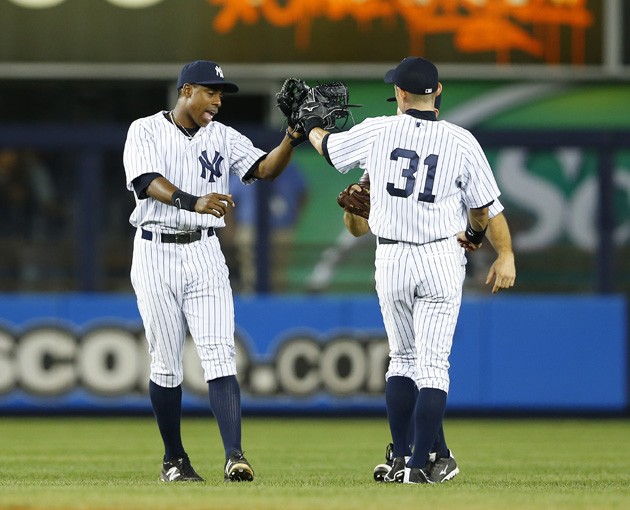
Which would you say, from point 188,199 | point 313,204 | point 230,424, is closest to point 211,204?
point 188,199

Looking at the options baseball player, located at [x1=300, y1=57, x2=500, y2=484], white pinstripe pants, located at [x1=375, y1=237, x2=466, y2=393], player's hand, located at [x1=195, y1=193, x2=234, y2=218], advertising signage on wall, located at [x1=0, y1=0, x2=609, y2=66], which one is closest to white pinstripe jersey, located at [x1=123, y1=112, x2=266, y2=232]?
player's hand, located at [x1=195, y1=193, x2=234, y2=218]

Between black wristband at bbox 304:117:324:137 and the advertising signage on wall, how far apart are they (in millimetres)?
6529

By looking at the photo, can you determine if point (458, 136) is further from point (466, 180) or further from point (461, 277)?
point (461, 277)

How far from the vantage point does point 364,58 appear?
508 inches

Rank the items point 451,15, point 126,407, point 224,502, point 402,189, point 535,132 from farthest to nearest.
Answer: point 451,15 < point 535,132 < point 126,407 < point 402,189 < point 224,502

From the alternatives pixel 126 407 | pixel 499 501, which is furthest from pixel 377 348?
pixel 499 501

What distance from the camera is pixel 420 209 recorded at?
614 centimetres

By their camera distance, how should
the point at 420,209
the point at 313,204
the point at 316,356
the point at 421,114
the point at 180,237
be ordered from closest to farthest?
the point at 420,209
the point at 421,114
the point at 180,237
the point at 316,356
the point at 313,204

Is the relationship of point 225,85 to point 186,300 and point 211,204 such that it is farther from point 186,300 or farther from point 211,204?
point 186,300

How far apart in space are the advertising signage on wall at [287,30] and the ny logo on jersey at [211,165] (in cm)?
647

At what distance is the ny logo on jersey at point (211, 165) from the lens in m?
6.41

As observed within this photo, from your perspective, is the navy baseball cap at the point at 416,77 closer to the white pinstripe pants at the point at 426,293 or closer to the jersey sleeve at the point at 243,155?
the white pinstripe pants at the point at 426,293

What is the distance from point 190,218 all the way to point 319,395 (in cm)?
491

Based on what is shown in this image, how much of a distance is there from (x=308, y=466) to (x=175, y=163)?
73.6 inches
